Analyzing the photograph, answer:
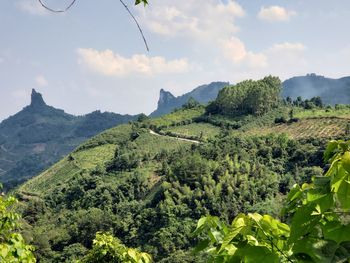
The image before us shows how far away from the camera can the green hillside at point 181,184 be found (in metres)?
90.1

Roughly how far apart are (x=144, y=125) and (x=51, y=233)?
7018 centimetres

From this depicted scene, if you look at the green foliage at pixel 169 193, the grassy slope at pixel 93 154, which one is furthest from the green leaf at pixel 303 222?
the grassy slope at pixel 93 154

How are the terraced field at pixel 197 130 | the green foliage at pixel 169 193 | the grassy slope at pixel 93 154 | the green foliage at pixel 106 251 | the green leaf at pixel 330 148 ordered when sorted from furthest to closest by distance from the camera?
the terraced field at pixel 197 130 < the grassy slope at pixel 93 154 < the green foliage at pixel 169 193 < the green foliage at pixel 106 251 < the green leaf at pixel 330 148

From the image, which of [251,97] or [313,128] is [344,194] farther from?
[251,97]

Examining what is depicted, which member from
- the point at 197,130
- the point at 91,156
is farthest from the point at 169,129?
the point at 91,156

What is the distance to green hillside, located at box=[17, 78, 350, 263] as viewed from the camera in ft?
296

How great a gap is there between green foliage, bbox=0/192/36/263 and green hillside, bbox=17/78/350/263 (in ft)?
211

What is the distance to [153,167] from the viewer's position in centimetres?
12094

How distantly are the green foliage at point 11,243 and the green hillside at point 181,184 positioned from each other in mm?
64284

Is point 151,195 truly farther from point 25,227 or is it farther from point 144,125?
point 144,125

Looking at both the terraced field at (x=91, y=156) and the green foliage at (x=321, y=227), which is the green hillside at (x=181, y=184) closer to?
the terraced field at (x=91, y=156)

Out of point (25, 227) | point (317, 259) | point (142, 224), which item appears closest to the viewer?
point (317, 259)

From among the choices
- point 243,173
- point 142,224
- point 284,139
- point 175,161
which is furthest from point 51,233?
point 284,139

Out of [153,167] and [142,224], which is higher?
[153,167]
